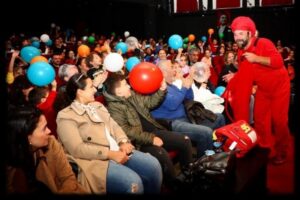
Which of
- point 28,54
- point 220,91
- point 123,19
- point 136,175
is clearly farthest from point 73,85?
point 123,19

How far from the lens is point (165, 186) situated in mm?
3109

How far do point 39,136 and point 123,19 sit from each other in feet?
42.2

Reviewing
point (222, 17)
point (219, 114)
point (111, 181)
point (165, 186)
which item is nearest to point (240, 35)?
point (219, 114)

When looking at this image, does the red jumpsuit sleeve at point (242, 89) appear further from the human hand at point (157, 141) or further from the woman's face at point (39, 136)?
the woman's face at point (39, 136)

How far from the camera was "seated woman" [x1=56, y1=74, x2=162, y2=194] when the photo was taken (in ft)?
8.08

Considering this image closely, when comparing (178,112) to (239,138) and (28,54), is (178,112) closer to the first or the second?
(239,138)

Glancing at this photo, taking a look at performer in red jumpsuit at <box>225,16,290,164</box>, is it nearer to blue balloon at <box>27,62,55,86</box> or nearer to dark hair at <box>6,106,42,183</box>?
blue balloon at <box>27,62,55,86</box>

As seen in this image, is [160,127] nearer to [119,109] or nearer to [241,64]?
[119,109]

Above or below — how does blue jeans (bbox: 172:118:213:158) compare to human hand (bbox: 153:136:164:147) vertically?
below

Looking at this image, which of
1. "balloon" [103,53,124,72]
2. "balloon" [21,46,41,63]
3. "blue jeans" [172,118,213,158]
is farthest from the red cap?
"balloon" [21,46,41,63]

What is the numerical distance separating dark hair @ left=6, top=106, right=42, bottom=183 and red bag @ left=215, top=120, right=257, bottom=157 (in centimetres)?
198

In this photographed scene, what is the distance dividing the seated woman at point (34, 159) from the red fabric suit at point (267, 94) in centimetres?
219

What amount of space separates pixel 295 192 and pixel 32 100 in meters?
2.34

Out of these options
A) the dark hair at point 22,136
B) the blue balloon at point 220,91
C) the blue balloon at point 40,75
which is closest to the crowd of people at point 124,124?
the dark hair at point 22,136
